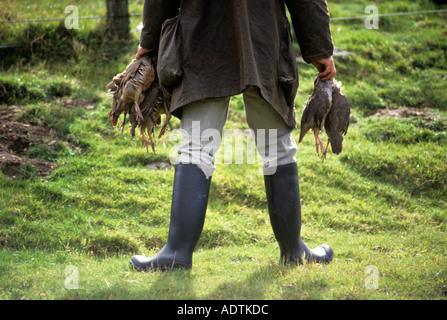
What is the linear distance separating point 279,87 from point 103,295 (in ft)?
5.13

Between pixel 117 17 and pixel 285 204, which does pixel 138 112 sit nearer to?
pixel 285 204

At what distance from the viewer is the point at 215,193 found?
15.5ft

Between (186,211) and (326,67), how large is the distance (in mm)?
1267

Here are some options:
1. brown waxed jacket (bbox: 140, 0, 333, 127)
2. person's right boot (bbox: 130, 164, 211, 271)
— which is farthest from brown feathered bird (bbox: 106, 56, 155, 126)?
→ person's right boot (bbox: 130, 164, 211, 271)

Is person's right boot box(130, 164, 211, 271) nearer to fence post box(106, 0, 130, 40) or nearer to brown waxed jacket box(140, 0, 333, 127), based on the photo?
brown waxed jacket box(140, 0, 333, 127)

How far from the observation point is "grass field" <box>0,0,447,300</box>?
2891 mm

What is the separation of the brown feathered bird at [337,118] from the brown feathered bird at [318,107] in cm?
4

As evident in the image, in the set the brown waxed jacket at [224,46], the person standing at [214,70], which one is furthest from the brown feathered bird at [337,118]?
the brown waxed jacket at [224,46]

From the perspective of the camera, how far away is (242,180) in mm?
4852

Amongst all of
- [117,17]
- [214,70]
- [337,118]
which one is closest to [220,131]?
[214,70]

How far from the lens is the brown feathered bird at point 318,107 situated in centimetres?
313

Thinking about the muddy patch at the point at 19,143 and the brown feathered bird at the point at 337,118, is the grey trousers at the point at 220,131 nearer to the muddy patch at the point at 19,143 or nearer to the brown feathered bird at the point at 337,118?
the brown feathered bird at the point at 337,118
